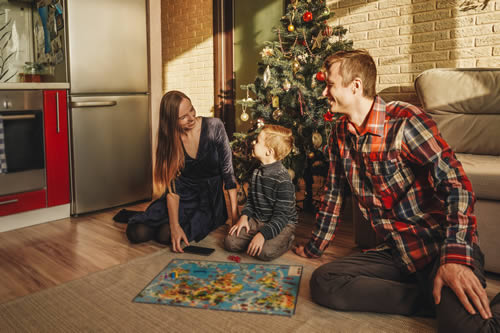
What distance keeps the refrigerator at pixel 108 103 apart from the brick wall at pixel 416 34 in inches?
69.5

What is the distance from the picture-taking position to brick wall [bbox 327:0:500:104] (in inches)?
114

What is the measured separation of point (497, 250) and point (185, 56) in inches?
169

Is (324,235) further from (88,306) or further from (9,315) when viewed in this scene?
(9,315)

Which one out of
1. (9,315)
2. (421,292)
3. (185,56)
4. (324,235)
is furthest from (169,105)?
(185,56)

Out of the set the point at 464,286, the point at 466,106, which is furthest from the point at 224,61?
the point at 464,286

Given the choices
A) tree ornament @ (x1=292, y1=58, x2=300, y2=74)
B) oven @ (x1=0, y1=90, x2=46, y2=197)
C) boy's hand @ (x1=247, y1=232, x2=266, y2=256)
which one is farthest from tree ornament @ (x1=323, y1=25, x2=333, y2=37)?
oven @ (x1=0, y1=90, x2=46, y2=197)

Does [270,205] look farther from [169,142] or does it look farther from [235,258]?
[169,142]

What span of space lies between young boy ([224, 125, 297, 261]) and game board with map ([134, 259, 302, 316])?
161 millimetres

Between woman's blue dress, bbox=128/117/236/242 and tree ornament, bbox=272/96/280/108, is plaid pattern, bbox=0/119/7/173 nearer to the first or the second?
woman's blue dress, bbox=128/117/236/242

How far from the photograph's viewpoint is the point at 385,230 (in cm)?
158

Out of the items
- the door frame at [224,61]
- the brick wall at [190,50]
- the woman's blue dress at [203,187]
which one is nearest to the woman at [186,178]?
the woman's blue dress at [203,187]

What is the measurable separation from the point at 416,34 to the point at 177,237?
2391 millimetres

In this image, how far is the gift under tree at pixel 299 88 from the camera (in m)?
2.85

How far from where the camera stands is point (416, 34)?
3.20 meters
